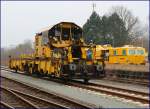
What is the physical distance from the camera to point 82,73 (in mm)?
24141

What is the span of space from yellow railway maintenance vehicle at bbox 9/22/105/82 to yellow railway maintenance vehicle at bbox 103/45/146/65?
16.4 metres

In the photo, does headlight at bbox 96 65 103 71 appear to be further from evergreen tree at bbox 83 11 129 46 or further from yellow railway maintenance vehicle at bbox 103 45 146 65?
yellow railway maintenance vehicle at bbox 103 45 146 65

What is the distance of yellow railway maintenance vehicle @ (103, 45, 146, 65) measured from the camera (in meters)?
44.1

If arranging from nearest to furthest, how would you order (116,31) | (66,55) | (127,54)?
(66,55)
(127,54)
(116,31)

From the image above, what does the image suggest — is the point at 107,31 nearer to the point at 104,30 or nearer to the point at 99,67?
the point at 104,30

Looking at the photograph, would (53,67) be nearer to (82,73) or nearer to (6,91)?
(82,73)

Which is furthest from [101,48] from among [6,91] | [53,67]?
[6,91]

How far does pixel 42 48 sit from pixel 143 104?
14670mm

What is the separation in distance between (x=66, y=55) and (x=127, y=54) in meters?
21.0

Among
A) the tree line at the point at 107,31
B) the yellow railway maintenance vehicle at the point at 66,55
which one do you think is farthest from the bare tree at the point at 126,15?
the yellow railway maintenance vehicle at the point at 66,55

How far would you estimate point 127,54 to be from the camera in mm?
44312

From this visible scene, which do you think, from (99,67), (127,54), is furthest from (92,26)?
(99,67)

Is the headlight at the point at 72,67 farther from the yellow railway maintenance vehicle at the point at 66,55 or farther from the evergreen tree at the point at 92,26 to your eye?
the evergreen tree at the point at 92,26

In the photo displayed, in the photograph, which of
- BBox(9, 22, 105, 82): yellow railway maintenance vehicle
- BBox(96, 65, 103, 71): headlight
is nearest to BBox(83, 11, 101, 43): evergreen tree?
BBox(9, 22, 105, 82): yellow railway maintenance vehicle
